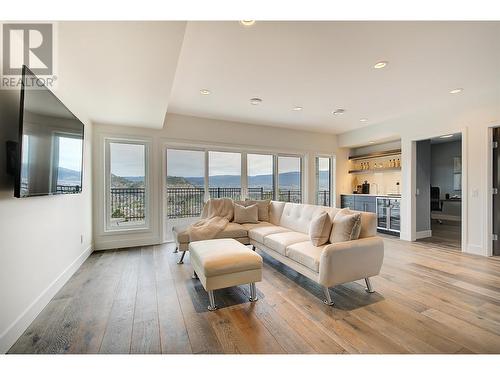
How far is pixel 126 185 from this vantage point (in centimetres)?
431

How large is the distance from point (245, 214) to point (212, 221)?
A: 64cm

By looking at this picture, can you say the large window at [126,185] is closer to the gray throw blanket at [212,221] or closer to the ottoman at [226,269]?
the gray throw blanket at [212,221]

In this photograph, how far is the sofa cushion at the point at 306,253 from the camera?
2.22m

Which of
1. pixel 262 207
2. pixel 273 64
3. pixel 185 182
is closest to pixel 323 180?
pixel 262 207

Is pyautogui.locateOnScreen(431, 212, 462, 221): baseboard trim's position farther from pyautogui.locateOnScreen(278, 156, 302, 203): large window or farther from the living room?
pyautogui.locateOnScreen(278, 156, 302, 203): large window

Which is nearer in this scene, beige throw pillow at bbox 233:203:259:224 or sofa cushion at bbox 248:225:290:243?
sofa cushion at bbox 248:225:290:243

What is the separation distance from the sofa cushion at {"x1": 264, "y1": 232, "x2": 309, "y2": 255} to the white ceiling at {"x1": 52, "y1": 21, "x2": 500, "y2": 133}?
2.13 metres

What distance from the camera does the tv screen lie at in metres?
1.59

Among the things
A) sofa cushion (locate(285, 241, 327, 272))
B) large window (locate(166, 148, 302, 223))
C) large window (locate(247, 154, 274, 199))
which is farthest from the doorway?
sofa cushion (locate(285, 241, 327, 272))

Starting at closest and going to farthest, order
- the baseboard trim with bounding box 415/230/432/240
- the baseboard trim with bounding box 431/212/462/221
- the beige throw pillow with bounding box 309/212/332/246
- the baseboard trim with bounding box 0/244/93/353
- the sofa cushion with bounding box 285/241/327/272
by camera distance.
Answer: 1. the baseboard trim with bounding box 0/244/93/353
2. the sofa cushion with bounding box 285/241/327/272
3. the beige throw pillow with bounding box 309/212/332/246
4. the baseboard trim with bounding box 415/230/432/240
5. the baseboard trim with bounding box 431/212/462/221

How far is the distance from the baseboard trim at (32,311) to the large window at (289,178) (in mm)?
4350

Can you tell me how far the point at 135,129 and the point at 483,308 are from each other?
17.6 feet

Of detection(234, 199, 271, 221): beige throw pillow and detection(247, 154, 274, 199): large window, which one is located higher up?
detection(247, 154, 274, 199): large window

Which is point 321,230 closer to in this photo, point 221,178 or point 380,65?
point 380,65
